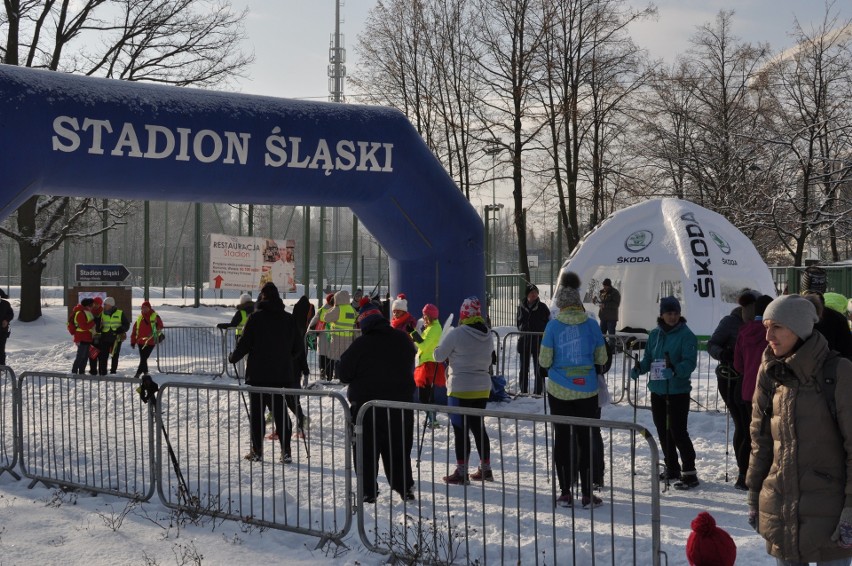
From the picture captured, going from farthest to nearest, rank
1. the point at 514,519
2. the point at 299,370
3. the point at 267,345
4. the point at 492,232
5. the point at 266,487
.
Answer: the point at 492,232 < the point at 299,370 < the point at 267,345 < the point at 266,487 < the point at 514,519

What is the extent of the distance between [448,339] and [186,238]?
8464cm

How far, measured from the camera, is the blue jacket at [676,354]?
7.89 m

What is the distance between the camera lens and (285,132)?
1175cm

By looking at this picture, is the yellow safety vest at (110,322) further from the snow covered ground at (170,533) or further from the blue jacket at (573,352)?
the blue jacket at (573,352)

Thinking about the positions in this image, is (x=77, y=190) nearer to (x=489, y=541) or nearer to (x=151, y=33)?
(x=489, y=541)

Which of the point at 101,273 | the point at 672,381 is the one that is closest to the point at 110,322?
the point at 101,273

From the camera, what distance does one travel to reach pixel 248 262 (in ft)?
94.5

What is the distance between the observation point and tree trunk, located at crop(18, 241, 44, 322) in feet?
88.2

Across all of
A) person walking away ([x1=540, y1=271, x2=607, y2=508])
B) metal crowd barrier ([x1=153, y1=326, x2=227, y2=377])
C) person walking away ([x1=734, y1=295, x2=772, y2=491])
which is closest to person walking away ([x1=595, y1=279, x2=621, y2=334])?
metal crowd barrier ([x1=153, y1=326, x2=227, y2=377])

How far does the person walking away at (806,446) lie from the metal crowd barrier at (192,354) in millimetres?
13186

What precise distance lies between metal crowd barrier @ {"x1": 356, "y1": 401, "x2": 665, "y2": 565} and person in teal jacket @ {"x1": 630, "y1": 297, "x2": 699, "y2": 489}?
40cm

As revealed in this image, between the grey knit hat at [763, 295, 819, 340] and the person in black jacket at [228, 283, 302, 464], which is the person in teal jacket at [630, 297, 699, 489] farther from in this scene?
the grey knit hat at [763, 295, 819, 340]

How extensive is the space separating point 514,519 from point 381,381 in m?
1.54

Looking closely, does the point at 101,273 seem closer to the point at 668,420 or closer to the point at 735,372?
the point at 668,420
